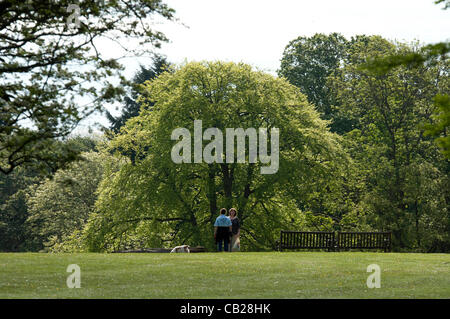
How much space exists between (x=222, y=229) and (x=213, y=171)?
38.4ft

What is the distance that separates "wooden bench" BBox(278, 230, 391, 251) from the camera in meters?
25.1

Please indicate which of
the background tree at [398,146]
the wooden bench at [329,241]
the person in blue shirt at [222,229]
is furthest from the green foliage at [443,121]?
the background tree at [398,146]

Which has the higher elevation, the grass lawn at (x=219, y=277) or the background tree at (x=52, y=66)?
the background tree at (x=52, y=66)

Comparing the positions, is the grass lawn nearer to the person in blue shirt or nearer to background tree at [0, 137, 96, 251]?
the person in blue shirt

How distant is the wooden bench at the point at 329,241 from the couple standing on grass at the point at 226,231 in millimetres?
2074

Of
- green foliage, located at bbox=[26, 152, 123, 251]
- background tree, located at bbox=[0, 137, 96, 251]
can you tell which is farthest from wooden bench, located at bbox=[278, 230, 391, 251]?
background tree, located at bbox=[0, 137, 96, 251]

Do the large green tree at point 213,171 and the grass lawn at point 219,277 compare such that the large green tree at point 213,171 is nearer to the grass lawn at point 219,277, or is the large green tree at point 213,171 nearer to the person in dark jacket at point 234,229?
the person in dark jacket at point 234,229

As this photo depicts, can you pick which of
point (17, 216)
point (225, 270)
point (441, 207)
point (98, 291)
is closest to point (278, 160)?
point (441, 207)

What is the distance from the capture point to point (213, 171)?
34.7 metres

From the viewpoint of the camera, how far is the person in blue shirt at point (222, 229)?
75.3 ft

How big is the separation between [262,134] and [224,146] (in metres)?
2.10

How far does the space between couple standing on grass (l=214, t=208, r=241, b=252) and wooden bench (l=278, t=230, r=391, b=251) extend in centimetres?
207
